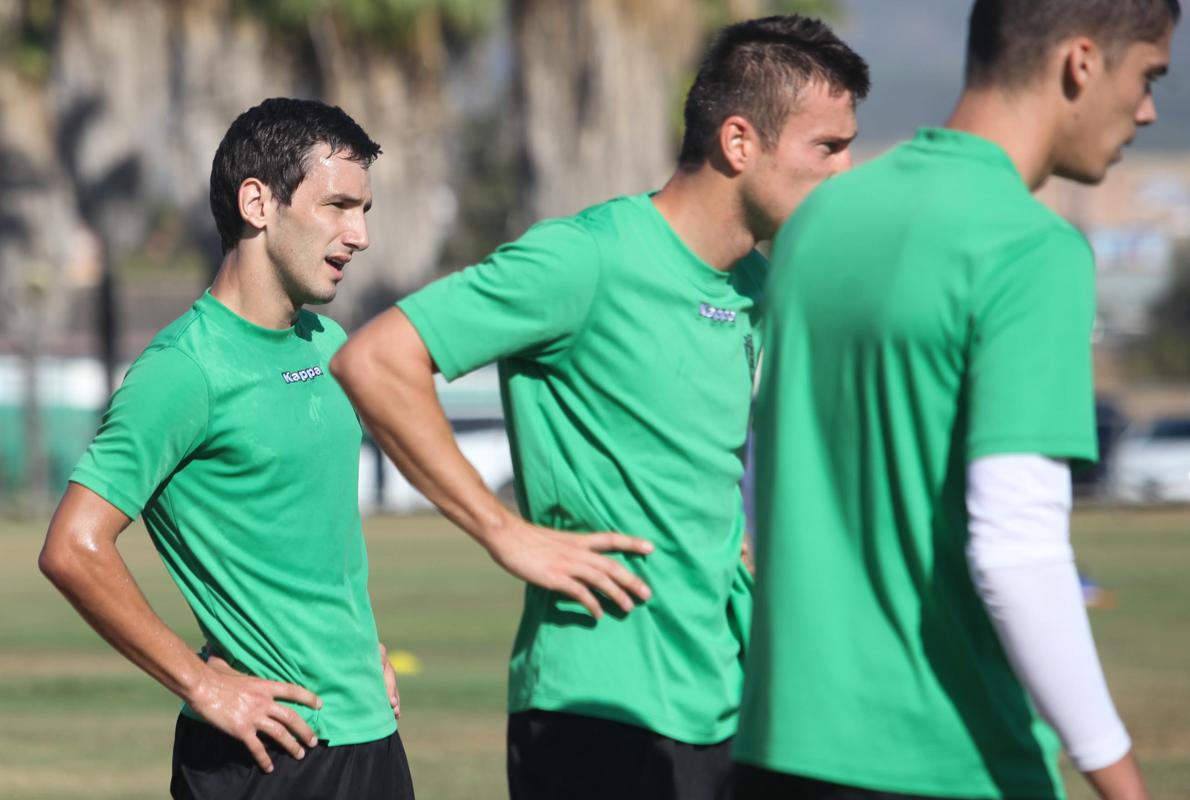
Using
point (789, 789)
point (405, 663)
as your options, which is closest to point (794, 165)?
point (789, 789)

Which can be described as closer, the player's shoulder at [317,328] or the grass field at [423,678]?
the player's shoulder at [317,328]

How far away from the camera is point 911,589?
2729 mm

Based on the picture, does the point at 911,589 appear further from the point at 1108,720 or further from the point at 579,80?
the point at 579,80

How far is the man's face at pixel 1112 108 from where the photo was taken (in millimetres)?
2766

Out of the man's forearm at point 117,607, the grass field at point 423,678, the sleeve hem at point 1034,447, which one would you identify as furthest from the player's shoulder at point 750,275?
the grass field at point 423,678

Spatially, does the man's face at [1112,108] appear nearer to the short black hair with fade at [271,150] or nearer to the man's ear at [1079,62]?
the man's ear at [1079,62]

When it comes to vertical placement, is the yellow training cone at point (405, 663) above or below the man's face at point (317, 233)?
below

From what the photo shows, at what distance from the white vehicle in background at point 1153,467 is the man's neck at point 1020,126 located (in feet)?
95.7

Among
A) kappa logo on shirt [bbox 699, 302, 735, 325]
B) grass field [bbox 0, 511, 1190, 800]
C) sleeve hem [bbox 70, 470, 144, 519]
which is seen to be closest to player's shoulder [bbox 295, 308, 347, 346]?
sleeve hem [bbox 70, 470, 144, 519]

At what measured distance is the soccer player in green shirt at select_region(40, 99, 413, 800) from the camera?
387 cm

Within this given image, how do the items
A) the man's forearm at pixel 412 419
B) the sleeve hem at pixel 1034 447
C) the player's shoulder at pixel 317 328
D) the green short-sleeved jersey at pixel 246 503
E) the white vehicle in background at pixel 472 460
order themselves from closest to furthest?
the sleeve hem at pixel 1034 447 < the man's forearm at pixel 412 419 < the green short-sleeved jersey at pixel 246 503 < the player's shoulder at pixel 317 328 < the white vehicle in background at pixel 472 460

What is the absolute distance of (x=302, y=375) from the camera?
13.8ft

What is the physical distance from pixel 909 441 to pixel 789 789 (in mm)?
530

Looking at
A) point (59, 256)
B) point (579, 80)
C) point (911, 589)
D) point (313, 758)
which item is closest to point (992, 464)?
point (911, 589)
